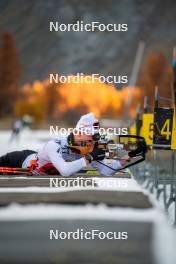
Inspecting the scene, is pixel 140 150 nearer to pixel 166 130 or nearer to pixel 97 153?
pixel 97 153

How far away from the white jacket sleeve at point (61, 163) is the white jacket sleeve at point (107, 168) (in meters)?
0.49

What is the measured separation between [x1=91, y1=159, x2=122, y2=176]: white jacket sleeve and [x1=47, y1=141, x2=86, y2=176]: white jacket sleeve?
1.62 feet

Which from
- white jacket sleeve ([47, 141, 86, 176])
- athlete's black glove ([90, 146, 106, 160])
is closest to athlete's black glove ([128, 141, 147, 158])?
athlete's black glove ([90, 146, 106, 160])

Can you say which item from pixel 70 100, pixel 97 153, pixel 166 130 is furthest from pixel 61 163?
pixel 70 100

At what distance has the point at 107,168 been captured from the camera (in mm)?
8258

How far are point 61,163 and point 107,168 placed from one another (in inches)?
28.1

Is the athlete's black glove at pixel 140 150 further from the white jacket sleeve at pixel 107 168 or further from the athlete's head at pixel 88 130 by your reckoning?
the white jacket sleeve at pixel 107 168

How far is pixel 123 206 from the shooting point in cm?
434

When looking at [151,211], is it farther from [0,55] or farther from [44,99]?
[44,99]

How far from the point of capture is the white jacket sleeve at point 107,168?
809 cm


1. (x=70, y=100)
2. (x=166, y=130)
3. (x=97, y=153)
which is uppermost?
(x=70, y=100)

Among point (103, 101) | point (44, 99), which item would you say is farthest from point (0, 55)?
point (103, 101)

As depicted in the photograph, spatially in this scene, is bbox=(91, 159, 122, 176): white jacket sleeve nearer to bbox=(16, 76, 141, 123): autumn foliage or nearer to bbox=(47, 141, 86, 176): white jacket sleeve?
bbox=(47, 141, 86, 176): white jacket sleeve

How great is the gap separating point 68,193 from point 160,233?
3.52 ft
